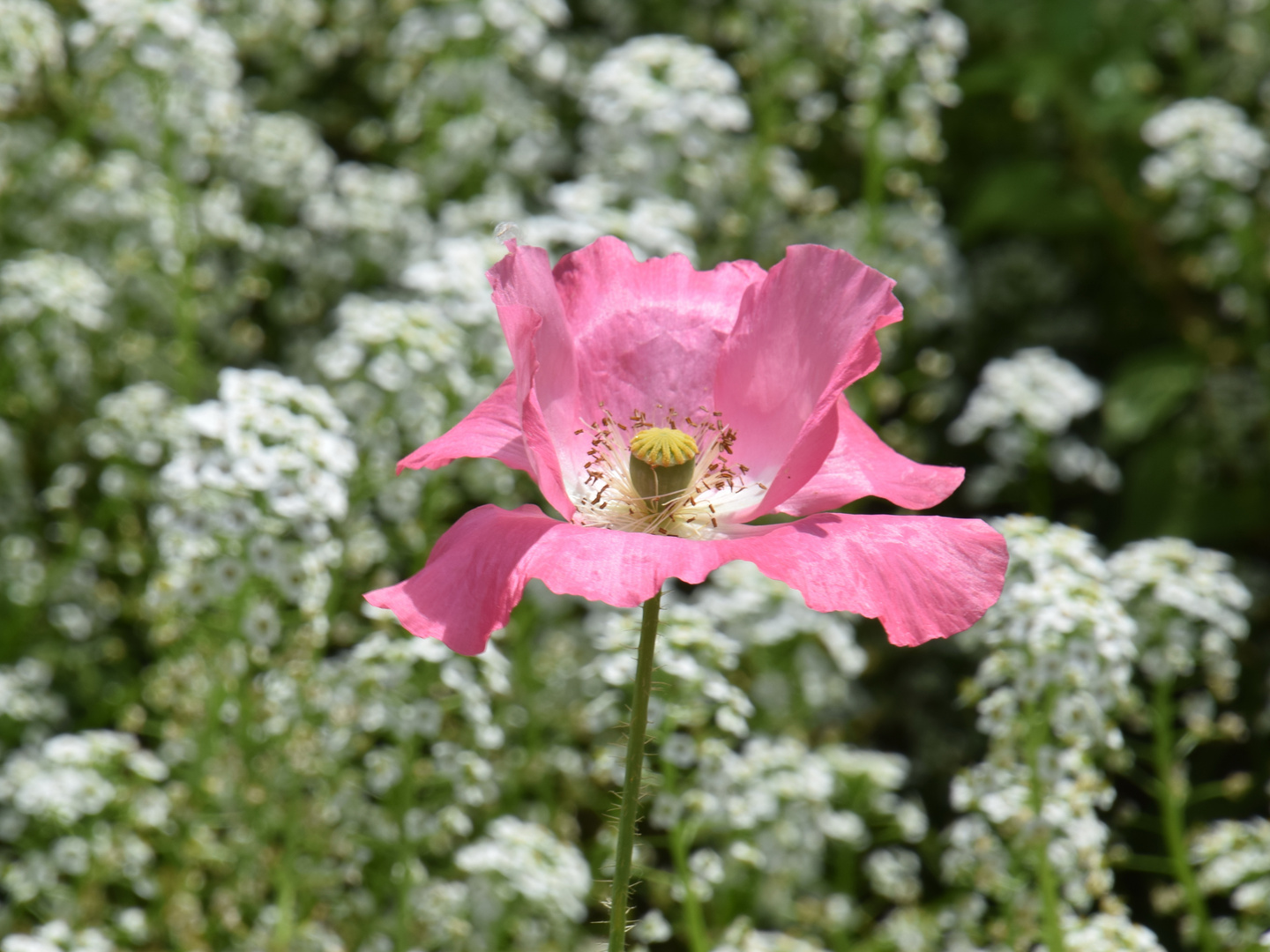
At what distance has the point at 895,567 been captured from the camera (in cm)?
133

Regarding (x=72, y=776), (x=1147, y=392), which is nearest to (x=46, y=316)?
(x=72, y=776)

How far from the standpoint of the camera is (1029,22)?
14.1 feet

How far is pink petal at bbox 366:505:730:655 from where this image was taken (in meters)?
1.23

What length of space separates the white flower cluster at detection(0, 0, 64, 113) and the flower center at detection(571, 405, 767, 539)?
9.81 feet

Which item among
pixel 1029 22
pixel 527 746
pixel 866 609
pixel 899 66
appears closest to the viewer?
pixel 866 609

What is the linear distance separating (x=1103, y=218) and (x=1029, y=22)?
0.70 m

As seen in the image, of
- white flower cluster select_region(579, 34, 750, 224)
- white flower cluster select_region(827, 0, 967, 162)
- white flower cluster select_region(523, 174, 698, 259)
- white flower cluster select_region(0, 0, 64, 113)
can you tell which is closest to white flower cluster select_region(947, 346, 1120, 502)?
white flower cluster select_region(827, 0, 967, 162)

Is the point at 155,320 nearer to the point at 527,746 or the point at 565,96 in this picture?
the point at 565,96

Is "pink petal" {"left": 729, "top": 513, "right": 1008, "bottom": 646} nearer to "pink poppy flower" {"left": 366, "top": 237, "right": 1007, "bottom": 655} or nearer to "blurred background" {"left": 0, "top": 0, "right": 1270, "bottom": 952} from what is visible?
"pink poppy flower" {"left": 366, "top": 237, "right": 1007, "bottom": 655}

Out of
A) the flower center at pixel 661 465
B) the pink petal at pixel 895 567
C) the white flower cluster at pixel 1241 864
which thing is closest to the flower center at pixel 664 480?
the flower center at pixel 661 465

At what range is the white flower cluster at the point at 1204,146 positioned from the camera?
153 inches

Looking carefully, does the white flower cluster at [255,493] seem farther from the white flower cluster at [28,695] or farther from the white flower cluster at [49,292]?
the white flower cluster at [49,292]

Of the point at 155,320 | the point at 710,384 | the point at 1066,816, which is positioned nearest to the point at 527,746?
A: the point at 1066,816

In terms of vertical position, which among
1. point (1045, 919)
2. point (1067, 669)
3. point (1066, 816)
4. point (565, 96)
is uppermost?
point (565, 96)
